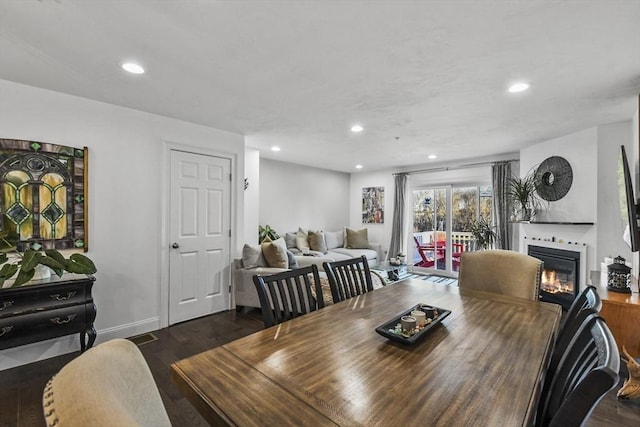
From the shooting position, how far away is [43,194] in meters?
2.70

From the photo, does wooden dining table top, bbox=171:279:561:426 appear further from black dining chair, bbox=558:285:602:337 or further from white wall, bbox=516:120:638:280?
white wall, bbox=516:120:638:280

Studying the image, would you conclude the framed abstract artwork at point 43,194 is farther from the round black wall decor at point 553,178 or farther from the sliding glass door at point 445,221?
the sliding glass door at point 445,221

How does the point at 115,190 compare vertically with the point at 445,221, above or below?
above

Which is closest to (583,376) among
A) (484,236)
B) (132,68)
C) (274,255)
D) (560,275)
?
(132,68)

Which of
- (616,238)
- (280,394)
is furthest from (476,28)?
(616,238)

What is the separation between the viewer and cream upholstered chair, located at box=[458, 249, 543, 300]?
2311 mm

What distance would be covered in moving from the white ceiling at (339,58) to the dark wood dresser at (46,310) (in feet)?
5.47

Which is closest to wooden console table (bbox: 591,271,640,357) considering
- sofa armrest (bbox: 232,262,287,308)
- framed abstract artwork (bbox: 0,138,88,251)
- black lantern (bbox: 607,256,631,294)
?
black lantern (bbox: 607,256,631,294)

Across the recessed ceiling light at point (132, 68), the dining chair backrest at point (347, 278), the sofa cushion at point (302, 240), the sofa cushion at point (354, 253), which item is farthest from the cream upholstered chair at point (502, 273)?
the sofa cushion at point (302, 240)

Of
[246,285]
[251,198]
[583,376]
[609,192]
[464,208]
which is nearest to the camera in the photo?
[583,376]

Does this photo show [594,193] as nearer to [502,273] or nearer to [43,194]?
[502,273]

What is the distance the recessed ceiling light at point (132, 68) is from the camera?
7.57ft

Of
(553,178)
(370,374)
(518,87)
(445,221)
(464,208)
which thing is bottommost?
(370,374)

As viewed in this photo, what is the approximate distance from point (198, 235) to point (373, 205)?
464 cm
